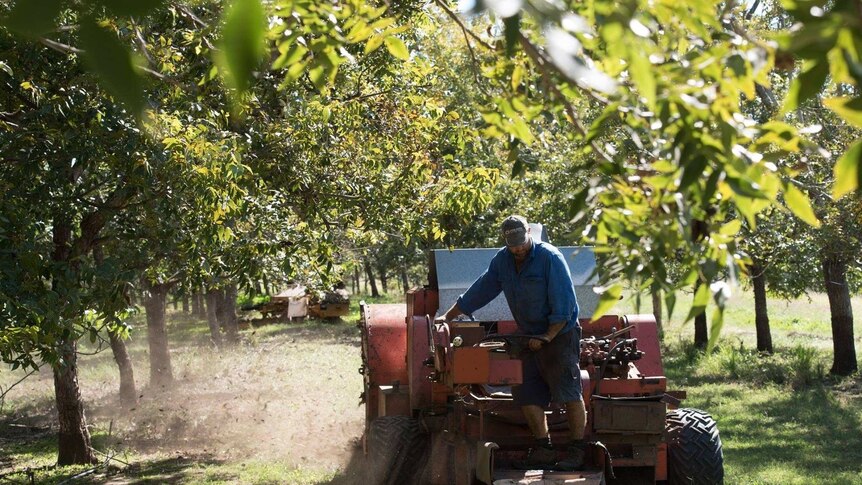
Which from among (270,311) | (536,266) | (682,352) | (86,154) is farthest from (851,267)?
(270,311)

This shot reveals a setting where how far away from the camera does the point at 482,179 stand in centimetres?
1050

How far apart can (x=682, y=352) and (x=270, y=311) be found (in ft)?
67.8

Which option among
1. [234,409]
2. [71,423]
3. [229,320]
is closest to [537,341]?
[71,423]

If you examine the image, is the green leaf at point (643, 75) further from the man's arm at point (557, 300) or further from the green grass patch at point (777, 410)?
the green grass patch at point (777, 410)

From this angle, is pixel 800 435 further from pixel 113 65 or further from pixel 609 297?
pixel 113 65

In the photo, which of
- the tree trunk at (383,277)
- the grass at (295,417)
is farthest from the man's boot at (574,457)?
the tree trunk at (383,277)

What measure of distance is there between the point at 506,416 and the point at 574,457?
602 millimetres

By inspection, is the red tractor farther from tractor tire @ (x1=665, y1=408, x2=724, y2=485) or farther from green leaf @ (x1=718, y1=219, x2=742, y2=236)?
green leaf @ (x1=718, y1=219, x2=742, y2=236)

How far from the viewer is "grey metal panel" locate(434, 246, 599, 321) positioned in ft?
29.6

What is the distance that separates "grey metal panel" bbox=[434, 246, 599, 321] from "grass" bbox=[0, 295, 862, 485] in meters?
1.20

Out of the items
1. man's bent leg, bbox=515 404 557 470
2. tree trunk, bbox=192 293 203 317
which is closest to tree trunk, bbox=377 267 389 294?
tree trunk, bbox=192 293 203 317

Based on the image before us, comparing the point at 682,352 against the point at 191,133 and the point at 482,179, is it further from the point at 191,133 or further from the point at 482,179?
the point at 191,133

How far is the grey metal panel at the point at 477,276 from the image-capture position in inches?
355

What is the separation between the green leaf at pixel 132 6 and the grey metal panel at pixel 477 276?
25.0 ft
